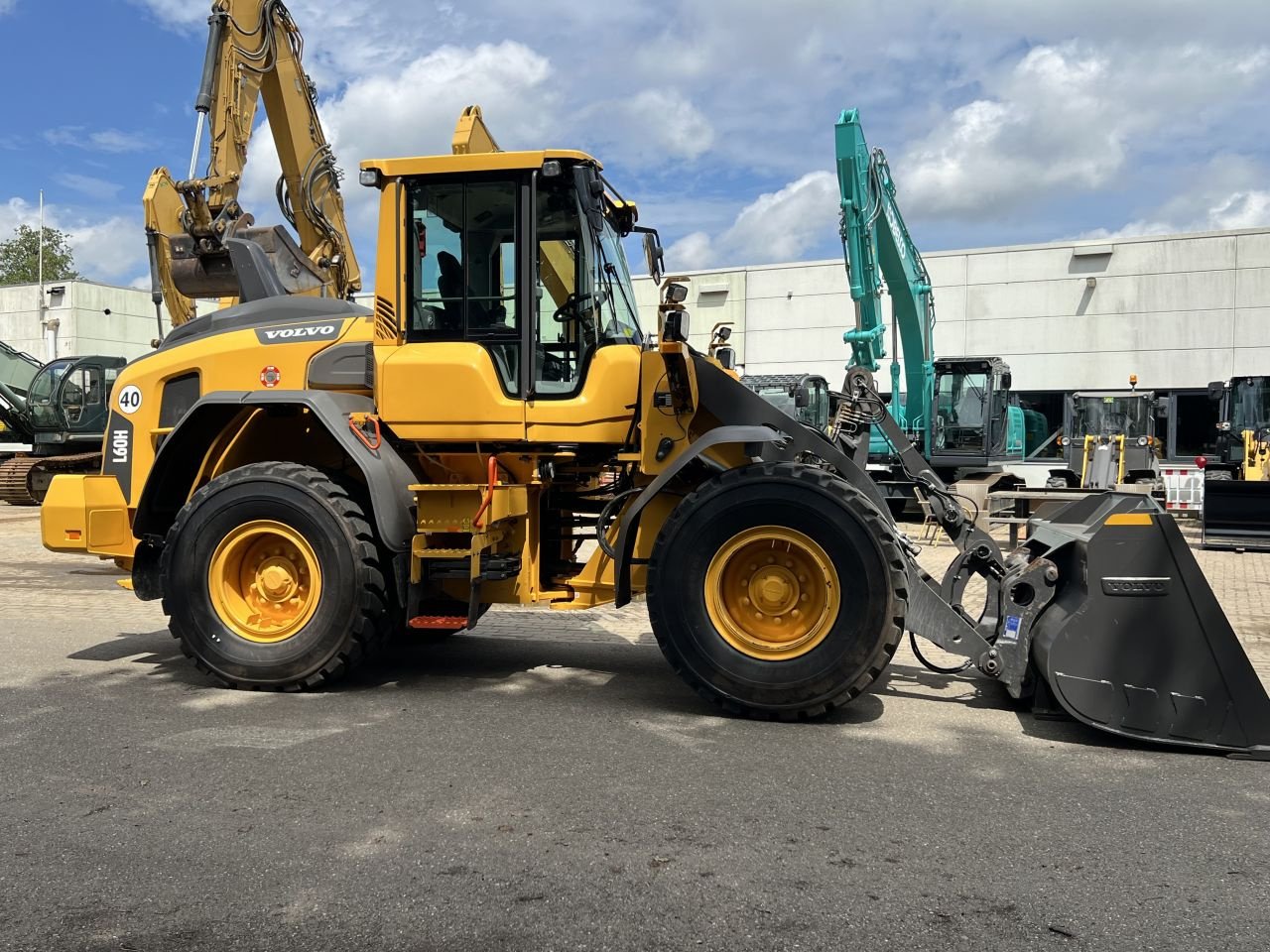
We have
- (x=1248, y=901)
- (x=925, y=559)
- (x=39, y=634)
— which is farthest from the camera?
(x=925, y=559)

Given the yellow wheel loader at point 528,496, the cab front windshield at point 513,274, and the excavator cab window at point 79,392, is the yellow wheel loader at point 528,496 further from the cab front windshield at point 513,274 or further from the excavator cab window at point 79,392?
the excavator cab window at point 79,392

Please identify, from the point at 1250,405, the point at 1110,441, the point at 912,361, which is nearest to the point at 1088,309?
the point at 1110,441

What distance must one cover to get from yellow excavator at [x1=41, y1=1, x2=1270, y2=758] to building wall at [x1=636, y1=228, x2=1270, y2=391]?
22644 millimetres

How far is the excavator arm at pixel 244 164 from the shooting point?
9688 millimetres

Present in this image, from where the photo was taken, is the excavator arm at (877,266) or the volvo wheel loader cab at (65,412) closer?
the excavator arm at (877,266)

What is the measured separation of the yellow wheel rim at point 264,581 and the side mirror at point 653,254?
271cm

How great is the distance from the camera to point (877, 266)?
56.4ft

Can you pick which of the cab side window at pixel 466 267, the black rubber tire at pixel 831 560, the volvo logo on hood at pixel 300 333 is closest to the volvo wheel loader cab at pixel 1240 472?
the black rubber tire at pixel 831 560

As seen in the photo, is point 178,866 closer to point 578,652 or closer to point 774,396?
point 578,652

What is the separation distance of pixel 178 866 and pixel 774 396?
17355mm

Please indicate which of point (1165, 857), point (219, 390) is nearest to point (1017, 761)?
point (1165, 857)

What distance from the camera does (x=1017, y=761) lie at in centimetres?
445

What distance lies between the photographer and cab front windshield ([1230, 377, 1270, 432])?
17141 mm

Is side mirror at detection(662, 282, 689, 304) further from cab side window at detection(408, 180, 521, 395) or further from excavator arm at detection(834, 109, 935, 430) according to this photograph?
excavator arm at detection(834, 109, 935, 430)
